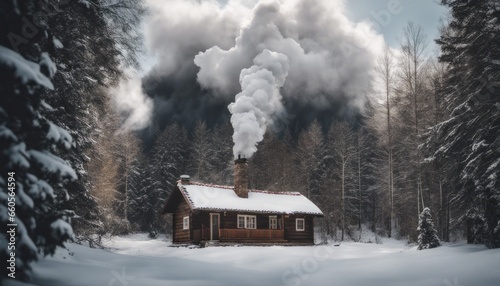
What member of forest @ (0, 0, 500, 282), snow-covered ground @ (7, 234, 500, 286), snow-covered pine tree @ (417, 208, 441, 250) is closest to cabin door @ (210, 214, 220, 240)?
forest @ (0, 0, 500, 282)

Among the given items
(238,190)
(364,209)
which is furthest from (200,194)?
(364,209)

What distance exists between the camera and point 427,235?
17719mm

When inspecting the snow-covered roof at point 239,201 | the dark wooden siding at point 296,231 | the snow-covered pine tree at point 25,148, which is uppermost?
the snow-covered pine tree at point 25,148

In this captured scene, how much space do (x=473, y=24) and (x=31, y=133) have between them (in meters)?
15.2

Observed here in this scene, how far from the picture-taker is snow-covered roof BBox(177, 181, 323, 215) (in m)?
24.1

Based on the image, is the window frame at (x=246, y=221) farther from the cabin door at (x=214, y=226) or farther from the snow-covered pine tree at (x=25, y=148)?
the snow-covered pine tree at (x=25, y=148)

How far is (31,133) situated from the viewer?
4.59 m

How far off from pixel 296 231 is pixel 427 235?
11556mm

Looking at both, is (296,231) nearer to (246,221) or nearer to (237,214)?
(246,221)

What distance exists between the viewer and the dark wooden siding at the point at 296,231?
2732cm

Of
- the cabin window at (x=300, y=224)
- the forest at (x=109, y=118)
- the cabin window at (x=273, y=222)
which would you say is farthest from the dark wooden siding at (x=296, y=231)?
the forest at (x=109, y=118)

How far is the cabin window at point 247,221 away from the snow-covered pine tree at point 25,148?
21.5 m

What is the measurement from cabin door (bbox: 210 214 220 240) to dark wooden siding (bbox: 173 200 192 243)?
1.66m

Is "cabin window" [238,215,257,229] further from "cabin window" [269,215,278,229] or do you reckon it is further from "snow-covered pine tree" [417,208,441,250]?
"snow-covered pine tree" [417,208,441,250]
